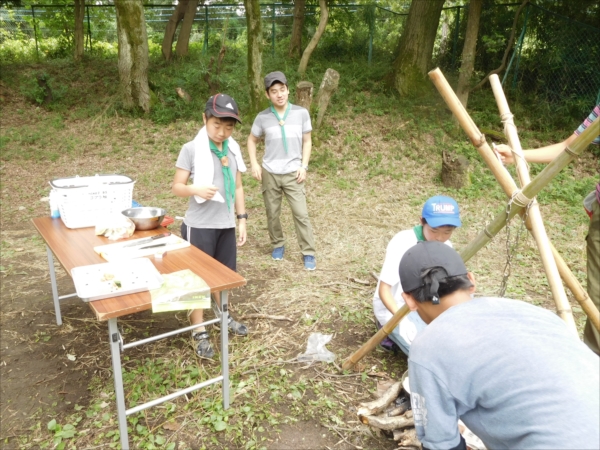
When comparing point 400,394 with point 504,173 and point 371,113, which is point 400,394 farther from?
point 371,113

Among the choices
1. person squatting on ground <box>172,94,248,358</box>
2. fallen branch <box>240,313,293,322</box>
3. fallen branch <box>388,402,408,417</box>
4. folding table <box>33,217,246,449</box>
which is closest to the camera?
folding table <box>33,217,246,449</box>

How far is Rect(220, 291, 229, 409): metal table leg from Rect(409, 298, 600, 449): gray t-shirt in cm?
132

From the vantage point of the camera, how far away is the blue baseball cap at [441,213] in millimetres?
2691

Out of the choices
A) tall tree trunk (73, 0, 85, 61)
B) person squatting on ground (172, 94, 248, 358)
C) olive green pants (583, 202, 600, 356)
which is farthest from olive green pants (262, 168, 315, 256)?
tall tree trunk (73, 0, 85, 61)

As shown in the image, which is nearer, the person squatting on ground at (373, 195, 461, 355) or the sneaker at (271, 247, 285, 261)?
the person squatting on ground at (373, 195, 461, 355)

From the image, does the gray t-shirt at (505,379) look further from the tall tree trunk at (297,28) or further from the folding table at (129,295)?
the tall tree trunk at (297,28)

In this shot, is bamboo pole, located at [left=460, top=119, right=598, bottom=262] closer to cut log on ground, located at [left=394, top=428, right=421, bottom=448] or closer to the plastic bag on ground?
Result: cut log on ground, located at [left=394, top=428, right=421, bottom=448]

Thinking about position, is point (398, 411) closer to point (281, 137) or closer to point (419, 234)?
point (419, 234)

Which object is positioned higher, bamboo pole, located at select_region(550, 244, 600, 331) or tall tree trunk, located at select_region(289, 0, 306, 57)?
tall tree trunk, located at select_region(289, 0, 306, 57)

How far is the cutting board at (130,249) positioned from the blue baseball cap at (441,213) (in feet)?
5.11

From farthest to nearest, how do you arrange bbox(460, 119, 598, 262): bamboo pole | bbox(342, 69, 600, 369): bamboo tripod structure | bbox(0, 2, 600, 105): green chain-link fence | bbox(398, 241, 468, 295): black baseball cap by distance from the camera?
bbox(0, 2, 600, 105): green chain-link fence, bbox(342, 69, 600, 369): bamboo tripod structure, bbox(460, 119, 598, 262): bamboo pole, bbox(398, 241, 468, 295): black baseball cap

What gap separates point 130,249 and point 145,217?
0.44 m

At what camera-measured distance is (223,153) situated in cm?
326

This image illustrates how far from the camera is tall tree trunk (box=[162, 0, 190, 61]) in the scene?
13.6 metres
